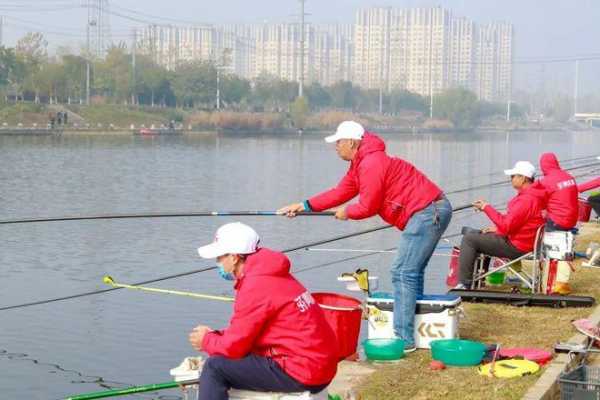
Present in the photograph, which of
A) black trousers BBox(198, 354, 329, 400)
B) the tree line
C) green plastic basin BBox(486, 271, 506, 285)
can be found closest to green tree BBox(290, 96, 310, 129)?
the tree line

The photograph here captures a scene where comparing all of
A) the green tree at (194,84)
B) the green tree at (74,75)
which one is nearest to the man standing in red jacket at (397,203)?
the green tree at (74,75)

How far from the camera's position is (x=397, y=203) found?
26.6 ft

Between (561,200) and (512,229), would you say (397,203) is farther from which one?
(561,200)

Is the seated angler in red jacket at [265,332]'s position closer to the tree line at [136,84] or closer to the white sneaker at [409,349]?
the white sneaker at [409,349]

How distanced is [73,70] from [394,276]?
9793 cm

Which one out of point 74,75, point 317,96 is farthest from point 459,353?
point 317,96

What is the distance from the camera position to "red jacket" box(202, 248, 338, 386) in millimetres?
5375

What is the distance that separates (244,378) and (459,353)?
2.64m

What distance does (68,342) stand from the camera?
12.5 metres

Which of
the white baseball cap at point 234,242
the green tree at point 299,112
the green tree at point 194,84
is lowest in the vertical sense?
the green tree at point 299,112

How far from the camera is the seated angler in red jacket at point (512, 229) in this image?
10195mm

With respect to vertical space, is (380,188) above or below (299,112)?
A: above

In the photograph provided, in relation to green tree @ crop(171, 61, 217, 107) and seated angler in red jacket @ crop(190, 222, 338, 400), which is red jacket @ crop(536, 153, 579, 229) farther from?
green tree @ crop(171, 61, 217, 107)

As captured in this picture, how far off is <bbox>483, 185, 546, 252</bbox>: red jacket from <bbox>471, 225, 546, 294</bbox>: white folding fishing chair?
0.26ft
